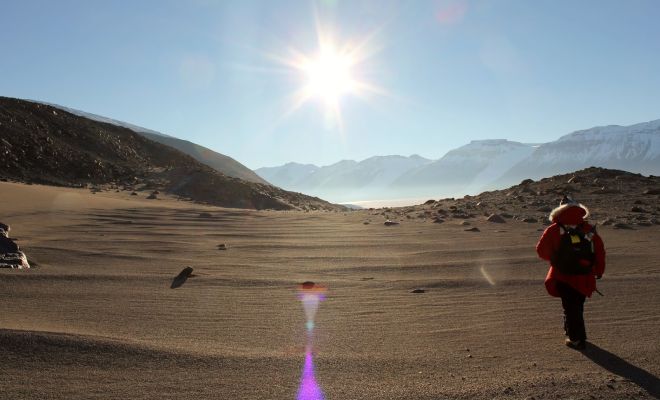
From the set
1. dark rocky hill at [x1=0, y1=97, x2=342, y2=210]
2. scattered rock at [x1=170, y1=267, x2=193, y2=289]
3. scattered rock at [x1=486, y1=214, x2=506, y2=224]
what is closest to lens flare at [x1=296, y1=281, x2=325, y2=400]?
scattered rock at [x1=170, y1=267, x2=193, y2=289]

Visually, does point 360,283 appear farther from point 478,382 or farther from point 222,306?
point 478,382

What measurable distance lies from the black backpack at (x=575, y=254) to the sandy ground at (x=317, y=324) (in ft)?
1.70

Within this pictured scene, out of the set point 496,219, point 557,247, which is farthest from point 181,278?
point 496,219

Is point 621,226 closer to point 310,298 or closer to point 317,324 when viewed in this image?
point 310,298

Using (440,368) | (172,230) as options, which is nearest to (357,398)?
(440,368)

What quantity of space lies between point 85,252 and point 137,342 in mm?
3581

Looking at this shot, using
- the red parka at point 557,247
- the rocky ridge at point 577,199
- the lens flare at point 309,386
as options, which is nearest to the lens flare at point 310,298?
the lens flare at point 309,386

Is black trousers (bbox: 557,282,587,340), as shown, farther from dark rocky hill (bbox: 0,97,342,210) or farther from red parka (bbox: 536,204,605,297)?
dark rocky hill (bbox: 0,97,342,210)

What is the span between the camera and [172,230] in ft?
29.9

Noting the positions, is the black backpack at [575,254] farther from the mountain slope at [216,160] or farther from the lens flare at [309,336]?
the mountain slope at [216,160]

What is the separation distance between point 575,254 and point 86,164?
2750 centimetres

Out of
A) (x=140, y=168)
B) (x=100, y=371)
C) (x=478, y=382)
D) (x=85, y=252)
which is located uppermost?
(x=140, y=168)

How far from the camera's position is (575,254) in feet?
10.8

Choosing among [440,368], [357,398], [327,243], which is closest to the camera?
[357,398]
